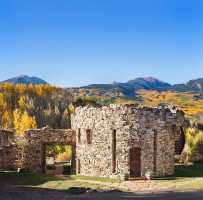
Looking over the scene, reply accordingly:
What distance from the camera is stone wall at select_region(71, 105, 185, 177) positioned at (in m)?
41.1

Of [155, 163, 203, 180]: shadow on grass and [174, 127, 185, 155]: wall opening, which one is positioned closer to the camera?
[155, 163, 203, 180]: shadow on grass

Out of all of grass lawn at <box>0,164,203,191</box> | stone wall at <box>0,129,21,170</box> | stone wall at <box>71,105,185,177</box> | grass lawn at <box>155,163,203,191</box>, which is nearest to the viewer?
grass lawn at <box>155,163,203,191</box>

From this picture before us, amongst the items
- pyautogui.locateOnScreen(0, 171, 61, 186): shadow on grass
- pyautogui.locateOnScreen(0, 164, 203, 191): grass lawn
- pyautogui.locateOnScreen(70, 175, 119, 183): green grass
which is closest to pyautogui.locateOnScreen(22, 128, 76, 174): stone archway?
pyautogui.locateOnScreen(70, 175, 119, 183): green grass

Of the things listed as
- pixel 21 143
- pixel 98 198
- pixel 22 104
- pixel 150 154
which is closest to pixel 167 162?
pixel 150 154

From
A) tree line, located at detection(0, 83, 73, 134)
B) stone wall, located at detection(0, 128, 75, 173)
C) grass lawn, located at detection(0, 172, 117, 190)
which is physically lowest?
grass lawn, located at detection(0, 172, 117, 190)

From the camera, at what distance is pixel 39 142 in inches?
1807

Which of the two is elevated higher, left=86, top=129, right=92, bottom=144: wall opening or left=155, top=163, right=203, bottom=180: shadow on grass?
left=86, top=129, right=92, bottom=144: wall opening

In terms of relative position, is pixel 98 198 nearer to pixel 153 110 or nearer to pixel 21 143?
pixel 153 110

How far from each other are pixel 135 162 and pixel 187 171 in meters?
5.22

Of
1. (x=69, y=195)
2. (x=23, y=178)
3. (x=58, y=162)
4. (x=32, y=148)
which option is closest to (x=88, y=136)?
(x=32, y=148)

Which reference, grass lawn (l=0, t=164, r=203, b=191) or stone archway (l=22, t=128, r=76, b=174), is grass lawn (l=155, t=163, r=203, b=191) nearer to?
grass lawn (l=0, t=164, r=203, b=191)

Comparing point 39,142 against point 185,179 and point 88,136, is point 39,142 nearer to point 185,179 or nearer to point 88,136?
point 88,136

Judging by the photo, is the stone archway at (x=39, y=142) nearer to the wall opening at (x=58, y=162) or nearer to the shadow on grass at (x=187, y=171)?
the wall opening at (x=58, y=162)

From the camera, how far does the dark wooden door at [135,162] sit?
4128cm
